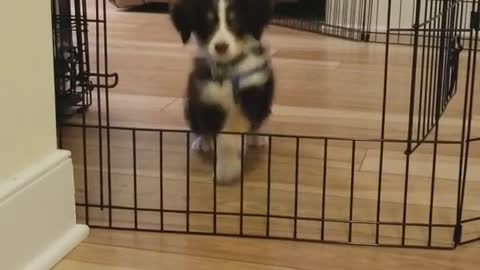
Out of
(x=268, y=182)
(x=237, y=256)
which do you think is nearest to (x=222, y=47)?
(x=268, y=182)

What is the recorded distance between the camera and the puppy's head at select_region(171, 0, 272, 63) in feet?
5.91

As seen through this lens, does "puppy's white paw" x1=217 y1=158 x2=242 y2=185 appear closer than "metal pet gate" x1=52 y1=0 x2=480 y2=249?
No

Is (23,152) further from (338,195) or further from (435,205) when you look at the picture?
(435,205)

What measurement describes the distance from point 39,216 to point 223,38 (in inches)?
24.9

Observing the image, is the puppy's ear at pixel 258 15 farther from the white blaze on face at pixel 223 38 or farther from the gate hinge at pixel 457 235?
the gate hinge at pixel 457 235

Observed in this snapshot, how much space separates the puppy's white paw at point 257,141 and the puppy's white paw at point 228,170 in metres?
0.24

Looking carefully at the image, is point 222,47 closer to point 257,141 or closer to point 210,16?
point 210,16

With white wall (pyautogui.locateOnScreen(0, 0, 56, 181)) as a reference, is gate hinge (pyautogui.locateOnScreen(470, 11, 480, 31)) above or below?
above

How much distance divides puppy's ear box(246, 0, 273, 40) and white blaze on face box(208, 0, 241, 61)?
0.20 feet

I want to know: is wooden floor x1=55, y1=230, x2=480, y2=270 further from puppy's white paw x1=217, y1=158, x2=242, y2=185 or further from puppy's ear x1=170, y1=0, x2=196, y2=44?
puppy's ear x1=170, y1=0, x2=196, y2=44

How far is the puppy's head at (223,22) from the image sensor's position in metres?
1.80

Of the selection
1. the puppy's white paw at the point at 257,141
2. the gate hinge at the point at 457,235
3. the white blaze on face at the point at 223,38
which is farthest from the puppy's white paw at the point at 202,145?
the gate hinge at the point at 457,235

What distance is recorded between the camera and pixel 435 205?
5.50ft

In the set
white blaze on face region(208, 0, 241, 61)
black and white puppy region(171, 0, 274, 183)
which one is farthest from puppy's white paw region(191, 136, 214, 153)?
white blaze on face region(208, 0, 241, 61)
